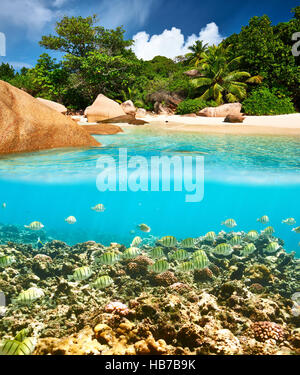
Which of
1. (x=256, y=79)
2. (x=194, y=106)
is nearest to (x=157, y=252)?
(x=194, y=106)

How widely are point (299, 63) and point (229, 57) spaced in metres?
6.52

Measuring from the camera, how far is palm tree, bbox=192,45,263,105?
79.0 feet

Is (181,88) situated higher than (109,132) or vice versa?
(181,88)

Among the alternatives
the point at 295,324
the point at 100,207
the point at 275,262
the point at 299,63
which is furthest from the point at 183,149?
the point at 299,63

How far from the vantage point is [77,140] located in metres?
8.60

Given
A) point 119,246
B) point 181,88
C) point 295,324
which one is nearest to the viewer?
point 295,324

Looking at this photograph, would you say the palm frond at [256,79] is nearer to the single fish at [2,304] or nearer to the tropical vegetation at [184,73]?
the tropical vegetation at [184,73]

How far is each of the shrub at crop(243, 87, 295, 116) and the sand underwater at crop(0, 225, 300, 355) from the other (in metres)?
20.9

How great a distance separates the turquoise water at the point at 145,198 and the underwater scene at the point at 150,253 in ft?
0.11

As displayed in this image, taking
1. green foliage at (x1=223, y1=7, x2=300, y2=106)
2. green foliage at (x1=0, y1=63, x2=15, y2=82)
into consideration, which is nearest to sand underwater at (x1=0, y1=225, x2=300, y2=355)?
green foliage at (x1=223, y1=7, x2=300, y2=106)

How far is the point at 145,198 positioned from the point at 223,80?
22.8m

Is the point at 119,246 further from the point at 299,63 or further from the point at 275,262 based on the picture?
the point at 299,63

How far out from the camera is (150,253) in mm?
3547

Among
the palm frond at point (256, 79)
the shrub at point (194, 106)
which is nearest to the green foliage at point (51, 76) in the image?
the shrub at point (194, 106)
